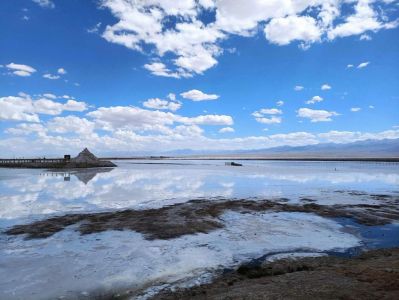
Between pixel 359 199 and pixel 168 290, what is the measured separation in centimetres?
1934

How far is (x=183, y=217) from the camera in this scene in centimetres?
1750

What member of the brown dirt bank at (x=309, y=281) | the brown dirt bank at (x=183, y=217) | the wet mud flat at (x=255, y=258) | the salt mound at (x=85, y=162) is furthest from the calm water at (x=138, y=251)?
the salt mound at (x=85, y=162)

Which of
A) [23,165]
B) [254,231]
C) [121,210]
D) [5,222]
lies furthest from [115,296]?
[23,165]

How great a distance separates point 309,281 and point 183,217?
9714mm

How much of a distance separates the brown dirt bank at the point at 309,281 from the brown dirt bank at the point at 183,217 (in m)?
5.01

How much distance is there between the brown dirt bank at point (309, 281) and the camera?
749 cm

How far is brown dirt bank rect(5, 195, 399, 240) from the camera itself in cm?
1485

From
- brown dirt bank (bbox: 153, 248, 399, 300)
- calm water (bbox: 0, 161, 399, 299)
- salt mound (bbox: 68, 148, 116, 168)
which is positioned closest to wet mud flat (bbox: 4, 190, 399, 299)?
brown dirt bank (bbox: 153, 248, 399, 300)

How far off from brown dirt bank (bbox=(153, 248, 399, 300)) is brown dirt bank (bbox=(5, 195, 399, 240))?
5007 mm

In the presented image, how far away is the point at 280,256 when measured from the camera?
11.0 meters

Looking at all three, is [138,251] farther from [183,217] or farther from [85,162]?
[85,162]

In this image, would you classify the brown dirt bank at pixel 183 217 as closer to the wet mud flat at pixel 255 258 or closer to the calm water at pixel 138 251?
the wet mud flat at pixel 255 258

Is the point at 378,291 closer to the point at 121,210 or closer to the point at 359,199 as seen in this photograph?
the point at 121,210

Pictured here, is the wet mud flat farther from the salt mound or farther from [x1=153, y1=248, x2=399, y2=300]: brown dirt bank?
the salt mound
